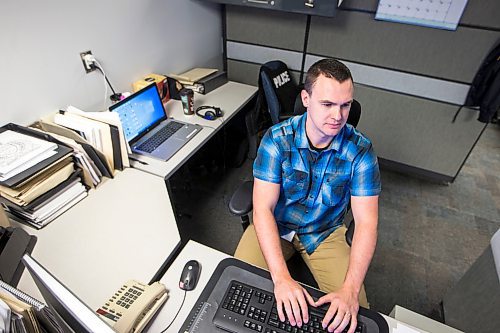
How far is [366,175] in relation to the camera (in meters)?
1.17

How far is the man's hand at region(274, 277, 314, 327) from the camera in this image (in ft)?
2.84

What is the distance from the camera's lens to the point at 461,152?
2326 millimetres

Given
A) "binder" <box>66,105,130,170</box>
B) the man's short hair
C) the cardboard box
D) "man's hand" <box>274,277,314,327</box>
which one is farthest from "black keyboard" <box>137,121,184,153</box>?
"man's hand" <box>274,277,314,327</box>

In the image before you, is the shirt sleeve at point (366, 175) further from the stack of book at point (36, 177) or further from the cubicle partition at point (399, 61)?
the cubicle partition at point (399, 61)

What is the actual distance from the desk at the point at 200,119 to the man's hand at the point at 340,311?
36.2 inches

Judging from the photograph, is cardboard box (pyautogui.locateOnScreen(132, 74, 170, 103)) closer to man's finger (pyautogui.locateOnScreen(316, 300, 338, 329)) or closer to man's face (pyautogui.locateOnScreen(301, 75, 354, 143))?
man's face (pyautogui.locateOnScreen(301, 75, 354, 143))

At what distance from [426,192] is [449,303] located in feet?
3.69

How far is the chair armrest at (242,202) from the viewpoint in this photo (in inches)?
49.3

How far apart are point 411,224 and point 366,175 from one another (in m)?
1.30

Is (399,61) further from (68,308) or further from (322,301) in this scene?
(68,308)

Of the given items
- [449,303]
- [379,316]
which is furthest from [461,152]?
[379,316]

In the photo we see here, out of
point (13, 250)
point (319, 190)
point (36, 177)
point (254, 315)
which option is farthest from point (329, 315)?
point (36, 177)

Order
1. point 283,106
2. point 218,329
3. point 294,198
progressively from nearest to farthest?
point 218,329
point 294,198
point 283,106

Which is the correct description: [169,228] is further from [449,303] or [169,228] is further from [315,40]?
[315,40]
